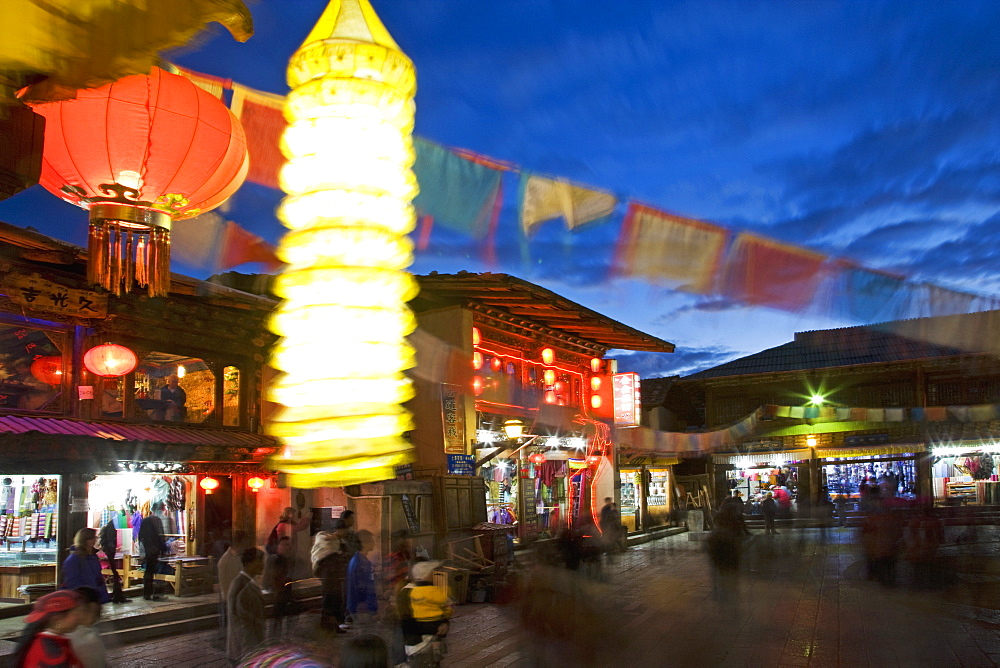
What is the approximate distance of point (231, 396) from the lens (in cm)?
1741

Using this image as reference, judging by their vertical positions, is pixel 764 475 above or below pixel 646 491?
above

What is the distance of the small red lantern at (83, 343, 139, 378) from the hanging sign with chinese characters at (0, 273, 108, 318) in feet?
2.21

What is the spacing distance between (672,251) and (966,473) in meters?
32.4

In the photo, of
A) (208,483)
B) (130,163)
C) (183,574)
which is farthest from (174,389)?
(130,163)

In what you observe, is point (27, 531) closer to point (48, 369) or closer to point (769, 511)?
point (48, 369)

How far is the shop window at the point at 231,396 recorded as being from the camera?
17219mm

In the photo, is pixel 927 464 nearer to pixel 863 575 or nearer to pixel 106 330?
pixel 863 575

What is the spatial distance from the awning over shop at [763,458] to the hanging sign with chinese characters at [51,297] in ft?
89.3

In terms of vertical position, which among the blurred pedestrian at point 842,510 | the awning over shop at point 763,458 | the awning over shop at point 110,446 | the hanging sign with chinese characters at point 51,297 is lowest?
the blurred pedestrian at point 842,510

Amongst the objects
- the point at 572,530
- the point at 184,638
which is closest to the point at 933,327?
the point at 572,530

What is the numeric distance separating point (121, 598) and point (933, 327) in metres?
14.0

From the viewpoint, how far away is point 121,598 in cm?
1440

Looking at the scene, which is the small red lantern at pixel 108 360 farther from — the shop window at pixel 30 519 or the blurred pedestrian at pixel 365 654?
the blurred pedestrian at pixel 365 654

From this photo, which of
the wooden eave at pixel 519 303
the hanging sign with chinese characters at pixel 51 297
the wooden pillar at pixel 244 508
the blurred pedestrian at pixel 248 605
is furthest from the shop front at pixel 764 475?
the blurred pedestrian at pixel 248 605
